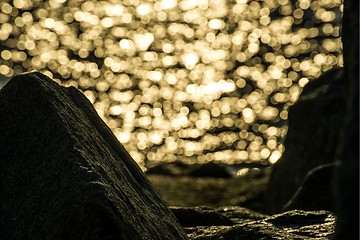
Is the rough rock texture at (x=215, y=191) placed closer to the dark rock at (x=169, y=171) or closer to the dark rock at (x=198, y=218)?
the dark rock at (x=169, y=171)

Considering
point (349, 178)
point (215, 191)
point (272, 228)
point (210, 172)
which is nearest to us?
point (349, 178)

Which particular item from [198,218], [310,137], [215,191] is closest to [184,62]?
[215,191]

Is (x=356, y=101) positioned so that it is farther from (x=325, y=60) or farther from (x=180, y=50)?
(x=180, y=50)

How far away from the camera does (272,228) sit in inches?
368

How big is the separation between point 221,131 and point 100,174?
59.5 metres

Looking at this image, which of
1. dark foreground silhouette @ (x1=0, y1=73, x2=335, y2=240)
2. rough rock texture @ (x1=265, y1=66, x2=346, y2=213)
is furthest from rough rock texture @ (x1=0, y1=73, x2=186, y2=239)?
rough rock texture @ (x1=265, y1=66, x2=346, y2=213)

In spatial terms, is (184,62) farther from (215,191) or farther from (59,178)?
(59,178)

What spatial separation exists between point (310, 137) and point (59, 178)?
566 inches

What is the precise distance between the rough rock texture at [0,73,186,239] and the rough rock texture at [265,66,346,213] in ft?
38.5

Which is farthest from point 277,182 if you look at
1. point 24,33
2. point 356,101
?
point 24,33

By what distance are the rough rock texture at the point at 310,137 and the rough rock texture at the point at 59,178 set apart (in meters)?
11.7

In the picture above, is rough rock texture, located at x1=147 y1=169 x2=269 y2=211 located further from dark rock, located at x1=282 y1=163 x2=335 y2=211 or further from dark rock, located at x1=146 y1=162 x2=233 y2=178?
dark rock, located at x1=282 y1=163 x2=335 y2=211

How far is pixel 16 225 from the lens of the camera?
26.0 feet

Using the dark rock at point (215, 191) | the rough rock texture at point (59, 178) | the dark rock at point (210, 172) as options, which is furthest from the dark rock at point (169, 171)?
the rough rock texture at point (59, 178)
